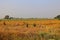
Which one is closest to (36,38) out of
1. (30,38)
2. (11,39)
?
(30,38)

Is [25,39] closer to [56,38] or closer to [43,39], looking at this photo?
[43,39]

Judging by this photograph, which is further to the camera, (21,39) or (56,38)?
(56,38)

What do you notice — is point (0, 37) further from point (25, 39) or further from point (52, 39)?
point (52, 39)

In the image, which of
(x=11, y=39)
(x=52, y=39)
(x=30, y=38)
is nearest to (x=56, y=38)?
(x=52, y=39)

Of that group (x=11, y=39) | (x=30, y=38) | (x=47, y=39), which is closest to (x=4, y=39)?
(x=11, y=39)

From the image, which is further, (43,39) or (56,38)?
(56,38)

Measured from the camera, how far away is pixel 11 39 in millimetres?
15797

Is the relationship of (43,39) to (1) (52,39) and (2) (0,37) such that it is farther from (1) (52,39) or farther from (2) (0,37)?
(2) (0,37)

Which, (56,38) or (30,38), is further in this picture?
(56,38)

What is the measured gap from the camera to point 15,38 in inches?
625

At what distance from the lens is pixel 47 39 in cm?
1612

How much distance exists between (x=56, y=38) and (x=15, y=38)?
2.93m

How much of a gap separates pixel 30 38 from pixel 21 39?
58 centimetres

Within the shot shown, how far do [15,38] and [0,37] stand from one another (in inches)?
42.8
